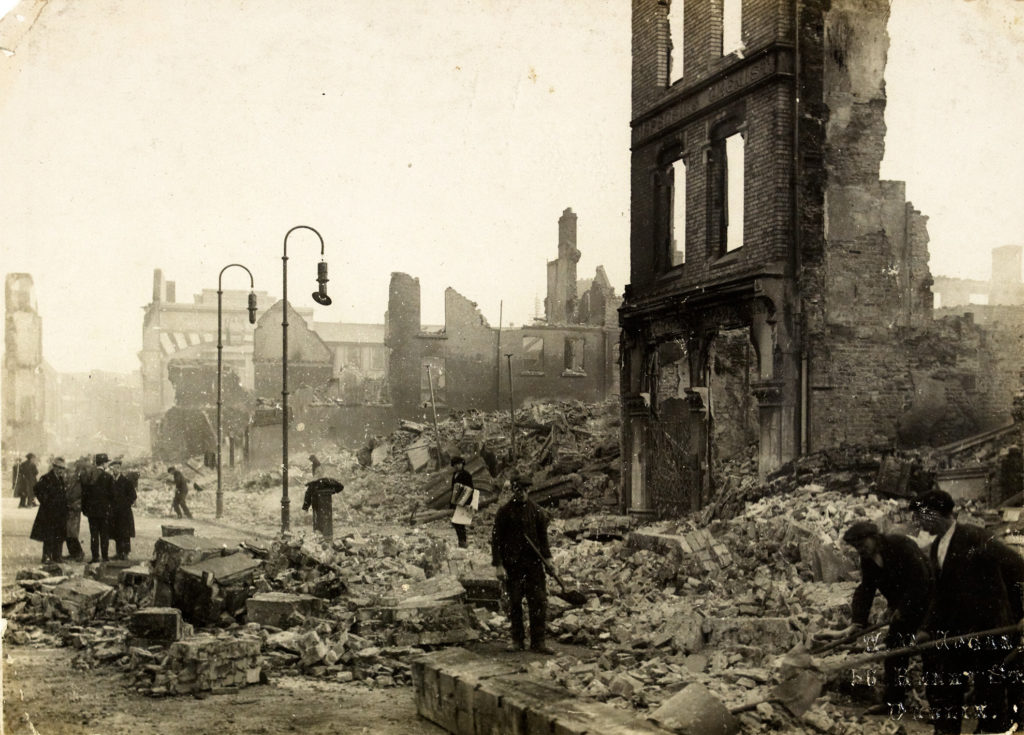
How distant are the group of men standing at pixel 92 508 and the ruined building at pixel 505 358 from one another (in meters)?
6.46

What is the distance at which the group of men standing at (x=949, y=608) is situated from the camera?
5.77 metres

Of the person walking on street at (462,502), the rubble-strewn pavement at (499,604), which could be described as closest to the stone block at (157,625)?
the rubble-strewn pavement at (499,604)

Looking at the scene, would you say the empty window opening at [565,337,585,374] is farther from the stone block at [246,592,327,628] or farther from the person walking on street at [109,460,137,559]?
the stone block at [246,592,327,628]

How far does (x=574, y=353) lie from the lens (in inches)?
838

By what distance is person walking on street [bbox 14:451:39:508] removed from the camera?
8.62 m

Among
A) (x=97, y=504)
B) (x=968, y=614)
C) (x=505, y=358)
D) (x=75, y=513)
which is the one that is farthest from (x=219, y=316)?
(x=968, y=614)

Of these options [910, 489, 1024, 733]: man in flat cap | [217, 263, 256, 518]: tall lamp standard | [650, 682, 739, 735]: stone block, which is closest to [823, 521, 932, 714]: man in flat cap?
[910, 489, 1024, 733]: man in flat cap

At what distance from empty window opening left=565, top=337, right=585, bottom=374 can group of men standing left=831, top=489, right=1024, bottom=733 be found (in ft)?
48.0

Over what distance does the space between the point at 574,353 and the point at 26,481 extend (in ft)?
45.6

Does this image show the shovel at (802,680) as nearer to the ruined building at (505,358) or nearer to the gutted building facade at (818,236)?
the gutted building facade at (818,236)

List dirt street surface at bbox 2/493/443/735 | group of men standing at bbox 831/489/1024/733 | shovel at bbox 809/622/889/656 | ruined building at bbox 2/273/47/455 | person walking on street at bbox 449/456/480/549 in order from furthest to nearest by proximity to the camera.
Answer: person walking on street at bbox 449/456/480/549 < ruined building at bbox 2/273/47/455 < dirt street surface at bbox 2/493/443/735 < shovel at bbox 809/622/889/656 < group of men standing at bbox 831/489/1024/733

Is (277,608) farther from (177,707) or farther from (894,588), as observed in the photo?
(894,588)

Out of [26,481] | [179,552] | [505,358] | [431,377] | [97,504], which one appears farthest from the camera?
[505,358]

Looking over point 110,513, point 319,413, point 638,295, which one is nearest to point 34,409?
point 110,513
